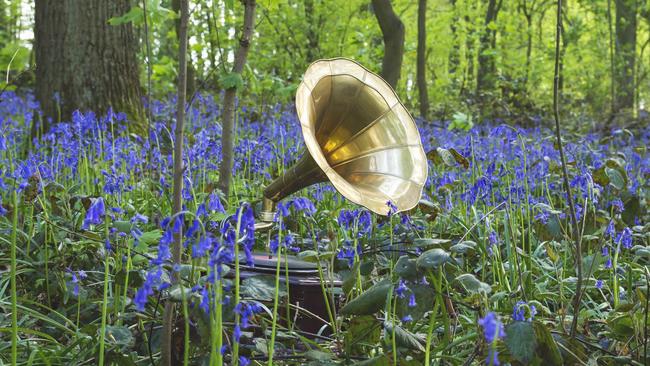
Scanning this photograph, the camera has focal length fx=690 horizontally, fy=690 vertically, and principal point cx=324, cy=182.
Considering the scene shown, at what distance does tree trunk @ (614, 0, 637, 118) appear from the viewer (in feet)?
42.1

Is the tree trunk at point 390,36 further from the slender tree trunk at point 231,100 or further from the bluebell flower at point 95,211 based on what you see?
the bluebell flower at point 95,211

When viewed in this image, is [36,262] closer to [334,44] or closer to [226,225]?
[226,225]

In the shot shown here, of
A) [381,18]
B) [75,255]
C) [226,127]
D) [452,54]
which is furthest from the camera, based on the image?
[452,54]

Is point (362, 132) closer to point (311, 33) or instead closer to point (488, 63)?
point (311, 33)

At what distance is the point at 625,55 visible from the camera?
44.6 ft

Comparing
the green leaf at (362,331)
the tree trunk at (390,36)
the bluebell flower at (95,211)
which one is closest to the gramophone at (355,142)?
the green leaf at (362,331)

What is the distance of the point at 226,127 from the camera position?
3.46 m

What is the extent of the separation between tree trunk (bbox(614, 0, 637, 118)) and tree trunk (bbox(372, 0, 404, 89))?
5.78 metres

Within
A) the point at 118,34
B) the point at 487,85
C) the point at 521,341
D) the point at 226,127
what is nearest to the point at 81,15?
the point at 118,34

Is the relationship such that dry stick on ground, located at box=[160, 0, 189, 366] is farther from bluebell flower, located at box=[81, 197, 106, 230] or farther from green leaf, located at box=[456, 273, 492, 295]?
green leaf, located at box=[456, 273, 492, 295]

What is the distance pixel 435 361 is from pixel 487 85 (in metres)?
13.5

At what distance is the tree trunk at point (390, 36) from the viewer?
8.53m

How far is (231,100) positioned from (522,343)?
225 cm

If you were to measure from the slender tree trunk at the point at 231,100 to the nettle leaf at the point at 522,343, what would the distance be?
1932 millimetres
